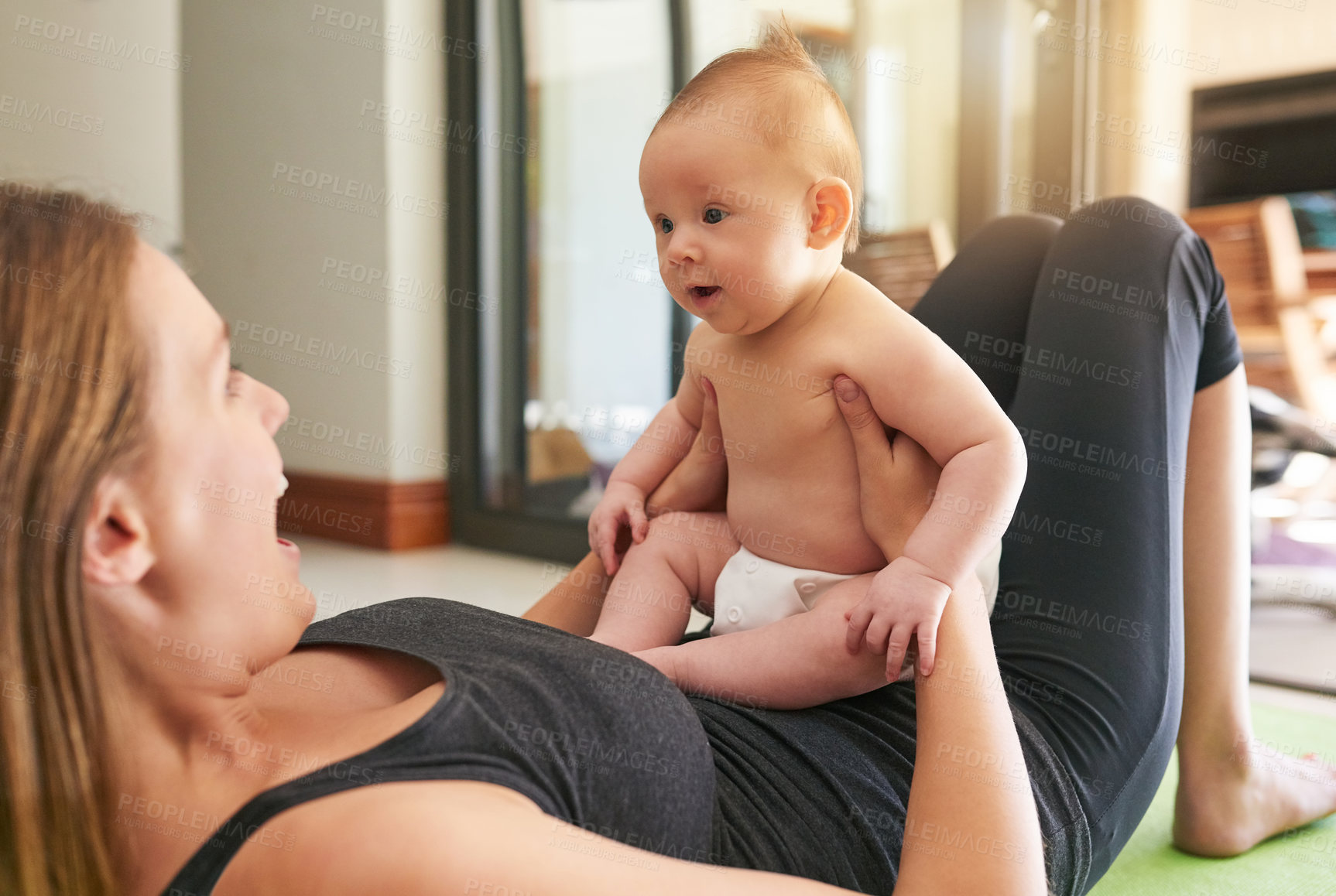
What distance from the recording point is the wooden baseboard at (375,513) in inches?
143

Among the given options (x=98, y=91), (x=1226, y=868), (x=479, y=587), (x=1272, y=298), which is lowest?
(x=479, y=587)

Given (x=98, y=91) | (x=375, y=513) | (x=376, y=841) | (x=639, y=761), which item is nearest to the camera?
(x=376, y=841)

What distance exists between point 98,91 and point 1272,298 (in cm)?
425

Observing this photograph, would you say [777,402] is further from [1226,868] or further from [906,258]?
[906,258]

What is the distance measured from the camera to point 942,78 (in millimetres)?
2637

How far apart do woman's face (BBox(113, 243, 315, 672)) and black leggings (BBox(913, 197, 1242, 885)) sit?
24.7 inches

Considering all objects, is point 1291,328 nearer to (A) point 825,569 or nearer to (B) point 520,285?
(A) point 825,569

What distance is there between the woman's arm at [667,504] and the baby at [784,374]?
4cm

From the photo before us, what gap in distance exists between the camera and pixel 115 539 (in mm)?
514

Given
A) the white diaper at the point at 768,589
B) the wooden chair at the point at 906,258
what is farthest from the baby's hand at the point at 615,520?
the wooden chair at the point at 906,258


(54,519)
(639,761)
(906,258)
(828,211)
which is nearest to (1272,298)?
(906,258)

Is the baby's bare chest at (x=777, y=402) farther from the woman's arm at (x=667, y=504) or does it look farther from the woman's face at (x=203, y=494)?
the woman's face at (x=203, y=494)

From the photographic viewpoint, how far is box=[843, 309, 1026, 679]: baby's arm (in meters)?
0.74

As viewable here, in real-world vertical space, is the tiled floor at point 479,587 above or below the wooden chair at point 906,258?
below
